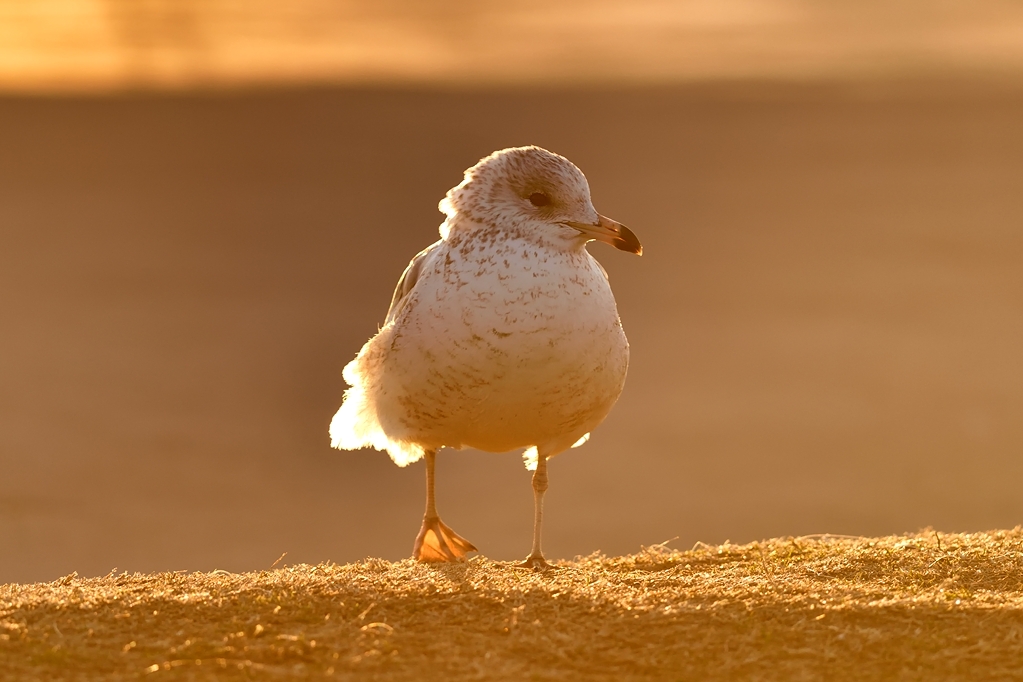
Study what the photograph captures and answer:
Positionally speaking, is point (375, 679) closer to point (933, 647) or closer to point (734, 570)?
point (933, 647)

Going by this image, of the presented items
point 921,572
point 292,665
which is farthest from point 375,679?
point 921,572

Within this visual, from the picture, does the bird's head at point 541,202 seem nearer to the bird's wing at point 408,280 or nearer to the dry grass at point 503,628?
the bird's wing at point 408,280

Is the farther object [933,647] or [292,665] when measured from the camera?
[933,647]

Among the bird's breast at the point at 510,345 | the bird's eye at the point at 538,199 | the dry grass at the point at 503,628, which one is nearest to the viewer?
the dry grass at the point at 503,628

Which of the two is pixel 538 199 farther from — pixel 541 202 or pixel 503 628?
pixel 503 628

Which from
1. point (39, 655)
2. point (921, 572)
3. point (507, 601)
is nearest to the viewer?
point (39, 655)

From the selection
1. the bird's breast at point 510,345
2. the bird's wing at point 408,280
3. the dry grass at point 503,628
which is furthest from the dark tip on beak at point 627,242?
the dry grass at point 503,628

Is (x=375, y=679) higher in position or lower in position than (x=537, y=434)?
lower

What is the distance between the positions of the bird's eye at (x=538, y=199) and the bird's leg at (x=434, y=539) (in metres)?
2.15

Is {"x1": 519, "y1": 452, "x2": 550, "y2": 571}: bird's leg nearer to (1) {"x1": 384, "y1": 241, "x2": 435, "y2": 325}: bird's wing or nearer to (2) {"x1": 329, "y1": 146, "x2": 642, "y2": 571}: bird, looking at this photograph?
(2) {"x1": 329, "y1": 146, "x2": 642, "y2": 571}: bird

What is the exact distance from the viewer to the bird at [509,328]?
7.51 m

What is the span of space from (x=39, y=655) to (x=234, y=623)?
922 millimetres

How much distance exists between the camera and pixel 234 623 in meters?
5.93

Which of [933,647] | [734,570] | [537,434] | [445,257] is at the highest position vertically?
[445,257]
